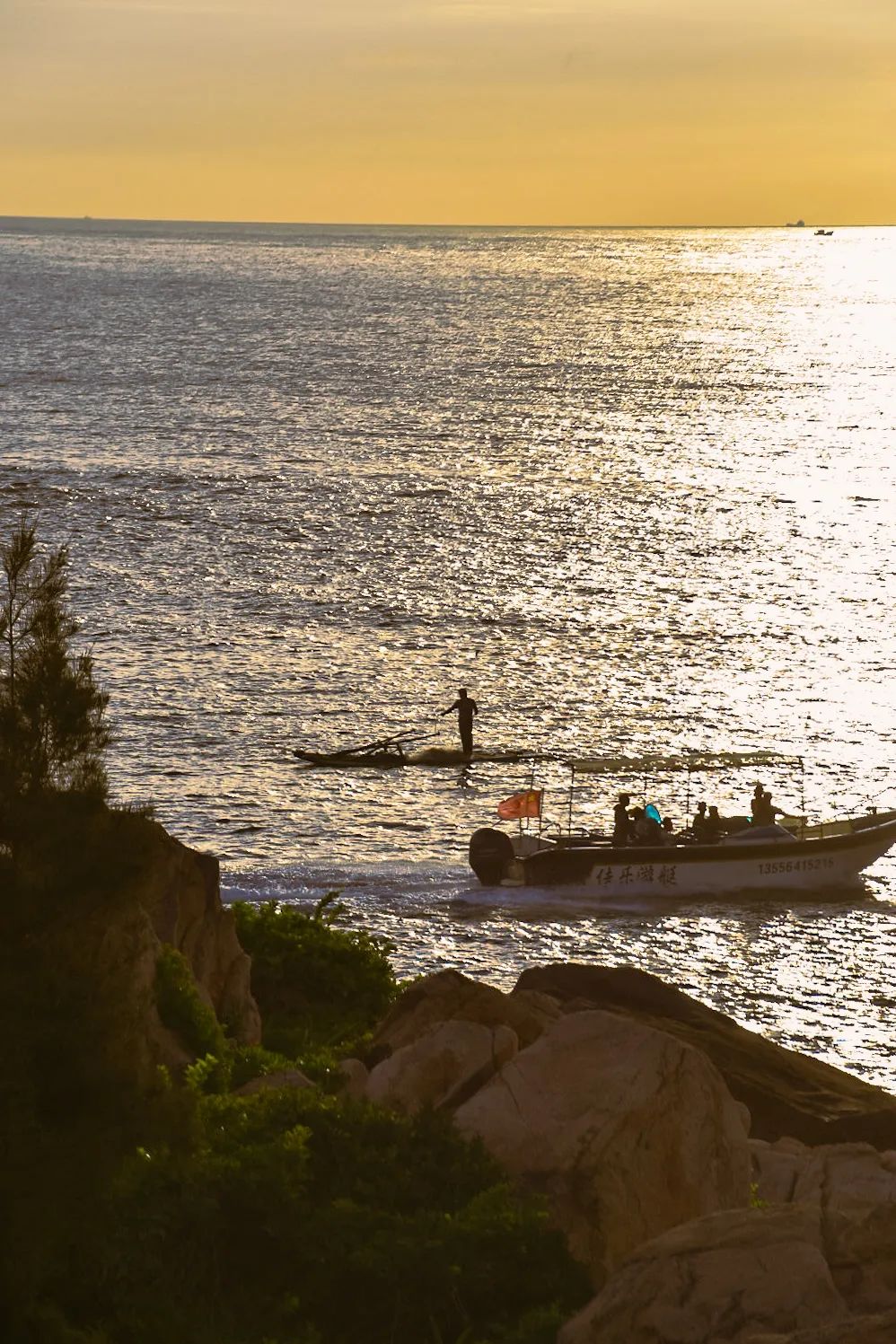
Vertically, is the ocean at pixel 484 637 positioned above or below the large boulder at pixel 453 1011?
above

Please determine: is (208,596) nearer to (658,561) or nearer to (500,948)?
(658,561)

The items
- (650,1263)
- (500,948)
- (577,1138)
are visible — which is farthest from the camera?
(500,948)

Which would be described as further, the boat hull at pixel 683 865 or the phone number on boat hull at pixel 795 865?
the phone number on boat hull at pixel 795 865

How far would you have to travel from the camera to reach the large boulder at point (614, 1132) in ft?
57.0

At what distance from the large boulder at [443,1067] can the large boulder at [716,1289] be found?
17.5 ft

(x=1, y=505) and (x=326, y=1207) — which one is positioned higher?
(x=1, y=505)

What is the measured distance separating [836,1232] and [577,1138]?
3209mm

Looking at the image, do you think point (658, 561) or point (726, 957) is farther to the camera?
point (658, 561)

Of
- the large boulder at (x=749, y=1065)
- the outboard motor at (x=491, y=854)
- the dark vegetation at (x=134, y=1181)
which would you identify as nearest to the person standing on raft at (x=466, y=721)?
the outboard motor at (x=491, y=854)

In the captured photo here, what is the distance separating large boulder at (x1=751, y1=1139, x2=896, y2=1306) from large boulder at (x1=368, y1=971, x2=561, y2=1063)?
3319 mm

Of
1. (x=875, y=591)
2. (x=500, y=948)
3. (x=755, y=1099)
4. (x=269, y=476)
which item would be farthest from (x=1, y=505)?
(x=755, y=1099)

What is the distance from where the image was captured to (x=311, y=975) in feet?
92.5

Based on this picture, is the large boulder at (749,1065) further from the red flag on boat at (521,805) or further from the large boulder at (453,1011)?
the red flag on boat at (521,805)

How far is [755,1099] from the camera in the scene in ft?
83.5
